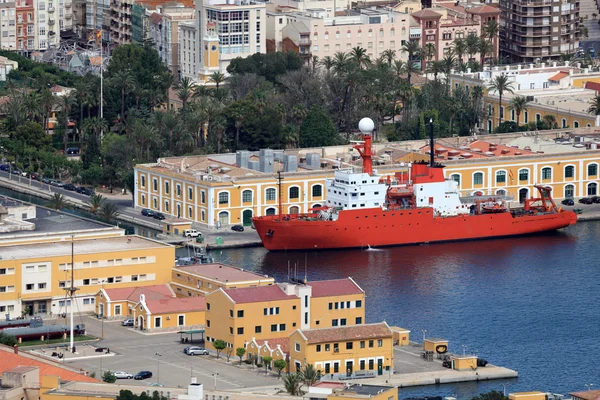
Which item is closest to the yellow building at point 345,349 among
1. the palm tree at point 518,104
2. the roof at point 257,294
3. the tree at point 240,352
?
the tree at point 240,352

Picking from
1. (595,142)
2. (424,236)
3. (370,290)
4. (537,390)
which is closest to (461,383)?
(537,390)

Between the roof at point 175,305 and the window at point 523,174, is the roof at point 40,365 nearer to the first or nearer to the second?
the roof at point 175,305

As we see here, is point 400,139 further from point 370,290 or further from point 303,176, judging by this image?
point 370,290

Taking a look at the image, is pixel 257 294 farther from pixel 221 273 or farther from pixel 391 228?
pixel 391 228

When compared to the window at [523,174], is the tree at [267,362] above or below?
below

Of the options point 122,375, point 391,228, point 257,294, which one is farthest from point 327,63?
point 122,375

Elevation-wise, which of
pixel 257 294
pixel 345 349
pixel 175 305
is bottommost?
pixel 345 349
